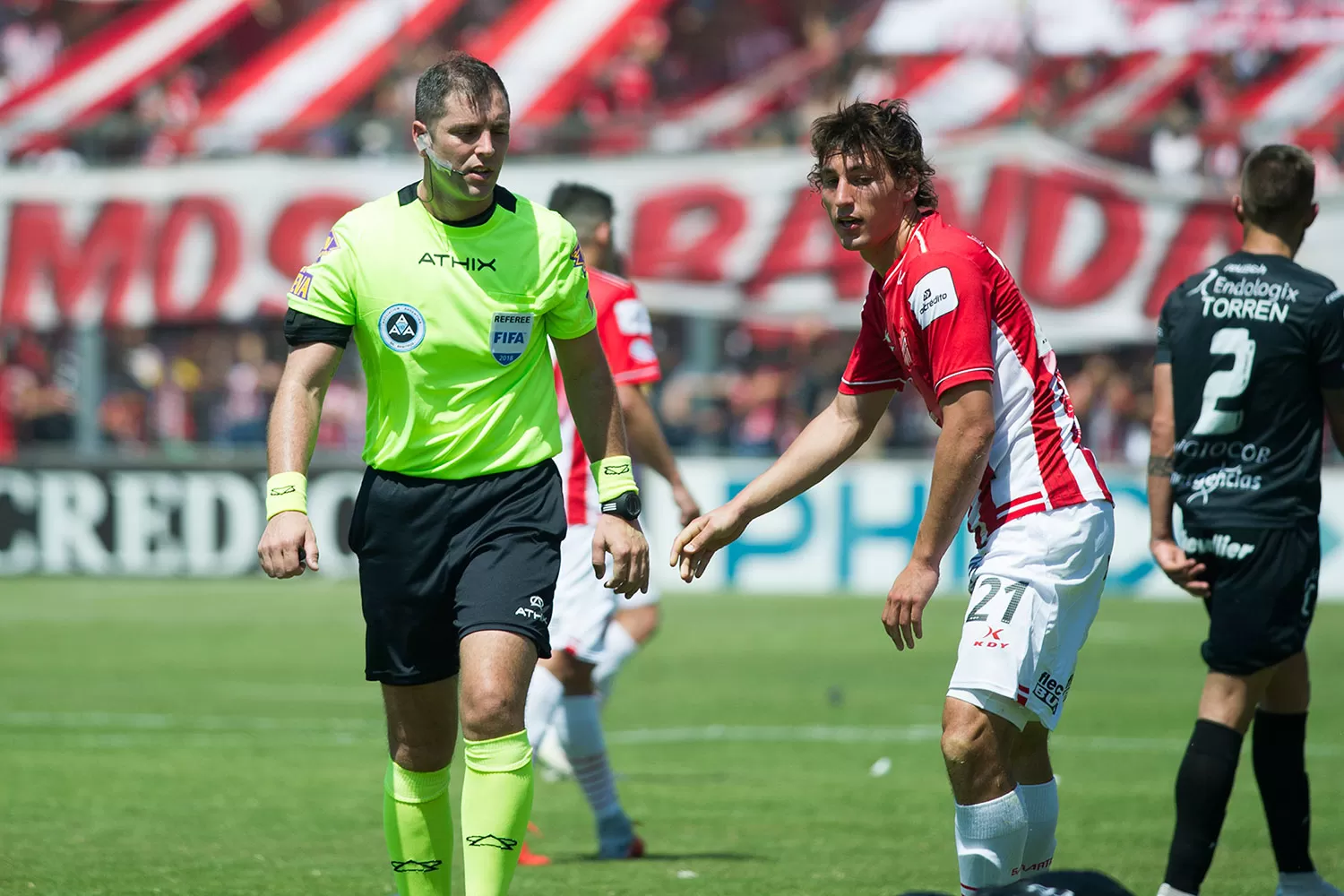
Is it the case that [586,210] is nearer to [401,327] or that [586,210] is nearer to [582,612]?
[582,612]

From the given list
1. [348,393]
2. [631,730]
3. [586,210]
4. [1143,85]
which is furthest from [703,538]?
[348,393]

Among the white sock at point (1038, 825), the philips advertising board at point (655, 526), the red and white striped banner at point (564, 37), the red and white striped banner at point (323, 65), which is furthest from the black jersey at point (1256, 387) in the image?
the red and white striped banner at point (323, 65)

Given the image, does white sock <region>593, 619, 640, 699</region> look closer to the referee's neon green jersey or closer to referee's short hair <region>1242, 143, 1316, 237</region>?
the referee's neon green jersey

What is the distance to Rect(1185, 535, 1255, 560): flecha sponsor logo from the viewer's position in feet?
21.3

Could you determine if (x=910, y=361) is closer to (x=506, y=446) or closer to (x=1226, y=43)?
(x=506, y=446)

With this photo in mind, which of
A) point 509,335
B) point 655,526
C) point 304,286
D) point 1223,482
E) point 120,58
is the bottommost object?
point 655,526

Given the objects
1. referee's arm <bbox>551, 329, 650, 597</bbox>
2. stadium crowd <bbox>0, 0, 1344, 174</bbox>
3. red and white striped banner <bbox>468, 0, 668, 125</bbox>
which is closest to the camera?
referee's arm <bbox>551, 329, 650, 597</bbox>

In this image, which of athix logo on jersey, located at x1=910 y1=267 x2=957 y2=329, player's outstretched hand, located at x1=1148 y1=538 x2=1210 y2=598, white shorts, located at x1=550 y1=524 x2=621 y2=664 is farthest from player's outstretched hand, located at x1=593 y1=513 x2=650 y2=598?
white shorts, located at x1=550 y1=524 x2=621 y2=664

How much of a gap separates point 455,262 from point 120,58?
68.9 ft

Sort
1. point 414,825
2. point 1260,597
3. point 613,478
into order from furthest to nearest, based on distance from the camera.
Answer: point 1260,597
point 613,478
point 414,825

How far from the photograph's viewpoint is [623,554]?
5.71 meters

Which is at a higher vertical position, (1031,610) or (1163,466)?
(1163,466)

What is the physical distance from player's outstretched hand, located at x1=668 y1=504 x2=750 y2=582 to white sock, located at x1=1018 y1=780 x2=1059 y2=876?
3.69 ft

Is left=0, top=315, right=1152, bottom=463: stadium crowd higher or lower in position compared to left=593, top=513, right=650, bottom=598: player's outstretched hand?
higher
